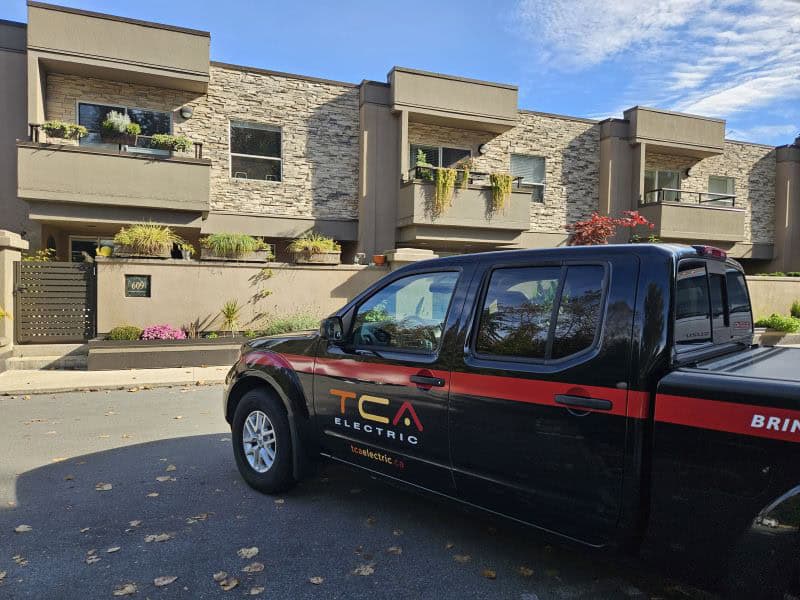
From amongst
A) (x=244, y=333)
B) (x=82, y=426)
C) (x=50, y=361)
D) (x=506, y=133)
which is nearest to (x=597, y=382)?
(x=82, y=426)

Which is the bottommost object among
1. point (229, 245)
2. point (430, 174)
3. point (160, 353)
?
point (160, 353)

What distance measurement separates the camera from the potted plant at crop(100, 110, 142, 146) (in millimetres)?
13547

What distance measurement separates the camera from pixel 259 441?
4.57 m

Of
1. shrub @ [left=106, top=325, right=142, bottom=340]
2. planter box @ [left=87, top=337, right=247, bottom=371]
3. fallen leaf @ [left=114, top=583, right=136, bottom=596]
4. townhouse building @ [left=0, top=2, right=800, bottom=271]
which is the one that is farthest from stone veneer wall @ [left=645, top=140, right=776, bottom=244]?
fallen leaf @ [left=114, top=583, right=136, bottom=596]

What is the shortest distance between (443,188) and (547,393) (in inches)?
535

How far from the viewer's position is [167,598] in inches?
119

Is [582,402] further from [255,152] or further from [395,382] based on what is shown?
[255,152]

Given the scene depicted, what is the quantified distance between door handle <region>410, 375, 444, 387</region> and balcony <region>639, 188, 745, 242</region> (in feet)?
58.4

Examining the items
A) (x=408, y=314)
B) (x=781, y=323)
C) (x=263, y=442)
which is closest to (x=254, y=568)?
(x=263, y=442)

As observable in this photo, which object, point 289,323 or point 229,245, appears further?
point 229,245

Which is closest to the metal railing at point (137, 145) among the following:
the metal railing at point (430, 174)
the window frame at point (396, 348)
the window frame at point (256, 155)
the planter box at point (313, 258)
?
the window frame at point (256, 155)

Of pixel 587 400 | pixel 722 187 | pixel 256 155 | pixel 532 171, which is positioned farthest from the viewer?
pixel 722 187

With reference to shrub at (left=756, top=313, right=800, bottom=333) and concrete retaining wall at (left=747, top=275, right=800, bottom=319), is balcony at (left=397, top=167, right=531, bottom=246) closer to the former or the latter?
Answer: concrete retaining wall at (left=747, top=275, right=800, bottom=319)

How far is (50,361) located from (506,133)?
1467cm
